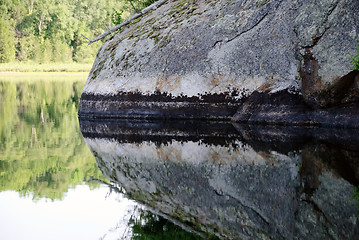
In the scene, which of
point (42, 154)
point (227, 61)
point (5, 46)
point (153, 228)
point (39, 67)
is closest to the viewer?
point (153, 228)

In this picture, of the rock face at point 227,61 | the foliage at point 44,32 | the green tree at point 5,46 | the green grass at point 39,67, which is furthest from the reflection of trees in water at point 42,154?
the foliage at point 44,32

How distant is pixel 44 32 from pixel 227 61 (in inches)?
2637

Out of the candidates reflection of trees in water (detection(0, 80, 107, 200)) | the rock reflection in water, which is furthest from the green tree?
the rock reflection in water

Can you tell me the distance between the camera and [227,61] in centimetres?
1443

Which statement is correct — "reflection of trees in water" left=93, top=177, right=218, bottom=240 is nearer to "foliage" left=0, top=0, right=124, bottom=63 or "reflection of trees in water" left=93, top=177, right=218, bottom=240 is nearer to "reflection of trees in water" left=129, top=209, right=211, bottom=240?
"reflection of trees in water" left=129, top=209, right=211, bottom=240

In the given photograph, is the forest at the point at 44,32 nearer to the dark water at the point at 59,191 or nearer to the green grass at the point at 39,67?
the green grass at the point at 39,67

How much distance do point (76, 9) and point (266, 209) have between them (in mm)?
85594

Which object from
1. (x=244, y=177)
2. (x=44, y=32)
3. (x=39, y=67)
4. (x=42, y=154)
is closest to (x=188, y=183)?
(x=244, y=177)

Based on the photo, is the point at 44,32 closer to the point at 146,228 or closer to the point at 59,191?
the point at 59,191

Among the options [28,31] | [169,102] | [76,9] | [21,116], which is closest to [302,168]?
[169,102]

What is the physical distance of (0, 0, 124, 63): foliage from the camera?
231ft

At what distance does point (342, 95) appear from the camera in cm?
1258

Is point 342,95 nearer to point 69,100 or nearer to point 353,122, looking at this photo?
point 353,122

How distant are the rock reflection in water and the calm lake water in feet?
0.04
